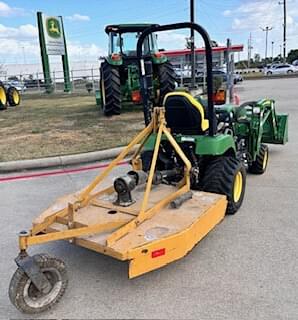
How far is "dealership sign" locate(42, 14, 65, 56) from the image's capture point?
2294 centimetres

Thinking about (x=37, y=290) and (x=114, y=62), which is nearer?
(x=37, y=290)

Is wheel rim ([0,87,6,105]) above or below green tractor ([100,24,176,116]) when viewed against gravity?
below

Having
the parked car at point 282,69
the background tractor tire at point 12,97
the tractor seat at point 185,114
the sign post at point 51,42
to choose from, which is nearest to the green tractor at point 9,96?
the background tractor tire at point 12,97

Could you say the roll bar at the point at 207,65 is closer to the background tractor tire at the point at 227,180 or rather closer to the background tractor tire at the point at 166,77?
Answer: the background tractor tire at the point at 227,180

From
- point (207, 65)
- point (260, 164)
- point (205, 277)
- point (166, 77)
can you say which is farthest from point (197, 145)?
point (166, 77)

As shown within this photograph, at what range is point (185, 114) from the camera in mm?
3822

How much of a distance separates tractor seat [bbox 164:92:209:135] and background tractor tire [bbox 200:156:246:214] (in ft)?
1.29

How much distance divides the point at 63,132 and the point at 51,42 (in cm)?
1673

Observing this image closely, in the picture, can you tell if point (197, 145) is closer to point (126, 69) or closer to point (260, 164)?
point (260, 164)

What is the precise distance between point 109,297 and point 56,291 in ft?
1.22

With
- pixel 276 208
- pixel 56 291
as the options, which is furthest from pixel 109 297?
pixel 276 208

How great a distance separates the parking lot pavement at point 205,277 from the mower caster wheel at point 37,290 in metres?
0.08

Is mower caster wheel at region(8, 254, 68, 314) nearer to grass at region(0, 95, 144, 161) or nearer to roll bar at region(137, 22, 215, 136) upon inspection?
roll bar at region(137, 22, 215, 136)

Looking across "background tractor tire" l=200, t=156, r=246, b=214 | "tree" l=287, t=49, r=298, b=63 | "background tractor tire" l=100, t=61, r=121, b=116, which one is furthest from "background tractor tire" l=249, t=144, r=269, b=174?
"tree" l=287, t=49, r=298, b=63
